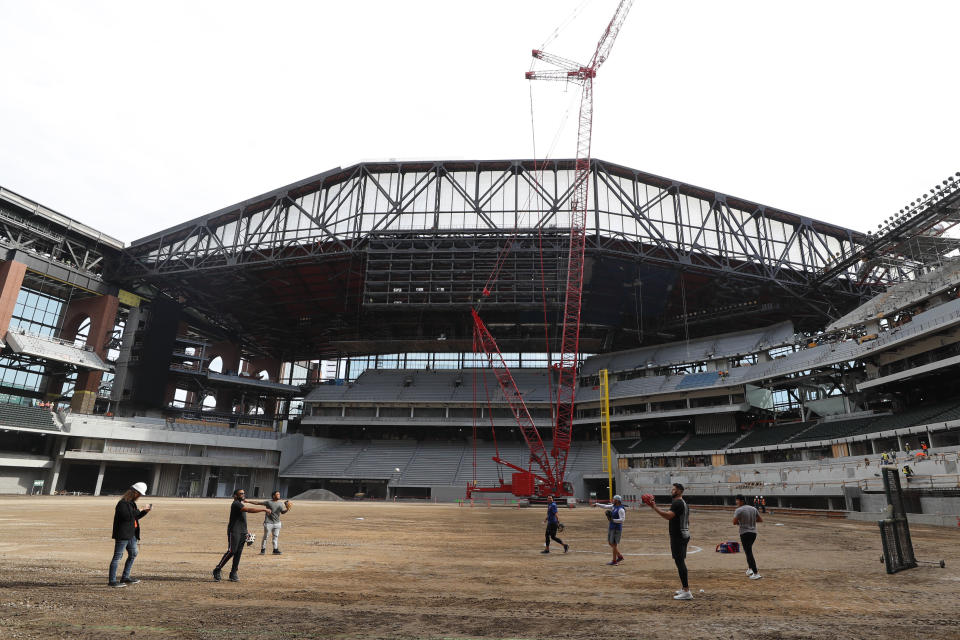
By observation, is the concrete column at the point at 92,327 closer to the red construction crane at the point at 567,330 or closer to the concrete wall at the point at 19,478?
the concrete wall at the point at 19,478

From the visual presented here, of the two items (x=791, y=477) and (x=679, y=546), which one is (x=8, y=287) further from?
(x=791, y=477)

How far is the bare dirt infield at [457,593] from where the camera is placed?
7016 millimetres

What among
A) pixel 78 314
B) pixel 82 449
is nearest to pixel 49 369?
pixel 78 314

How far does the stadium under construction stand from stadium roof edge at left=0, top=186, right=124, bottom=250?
0.20 metres

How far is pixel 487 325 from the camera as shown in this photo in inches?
2931

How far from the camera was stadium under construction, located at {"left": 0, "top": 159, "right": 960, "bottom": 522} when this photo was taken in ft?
163

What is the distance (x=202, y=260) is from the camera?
5981 centimetres

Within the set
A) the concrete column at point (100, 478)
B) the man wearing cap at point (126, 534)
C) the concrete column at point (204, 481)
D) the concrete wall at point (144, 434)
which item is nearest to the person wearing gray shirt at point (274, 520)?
the man wearing cap at point (126, 534)

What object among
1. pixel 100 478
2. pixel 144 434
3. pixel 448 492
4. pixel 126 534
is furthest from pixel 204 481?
pixel 126 534

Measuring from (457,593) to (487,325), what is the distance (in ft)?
213

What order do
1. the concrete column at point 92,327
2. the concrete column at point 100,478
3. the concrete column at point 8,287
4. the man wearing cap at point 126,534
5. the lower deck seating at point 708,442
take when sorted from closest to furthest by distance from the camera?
the man wearing cap at point 126,534 → the concrete column at point 8,287 → the concrete column at point 100,478 → the lower deck seating at point 708,442 → the concrete column at point 92,327

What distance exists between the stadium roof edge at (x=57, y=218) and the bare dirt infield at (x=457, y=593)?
47.1 meters

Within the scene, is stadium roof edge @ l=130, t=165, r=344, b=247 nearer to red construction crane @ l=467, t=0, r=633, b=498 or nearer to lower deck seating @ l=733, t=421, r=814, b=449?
red construction crane @ l=467, t=0, r=633, b=498

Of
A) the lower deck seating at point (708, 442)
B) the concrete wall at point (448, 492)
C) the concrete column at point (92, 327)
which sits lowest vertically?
the concrete wall at point (448, 492)
